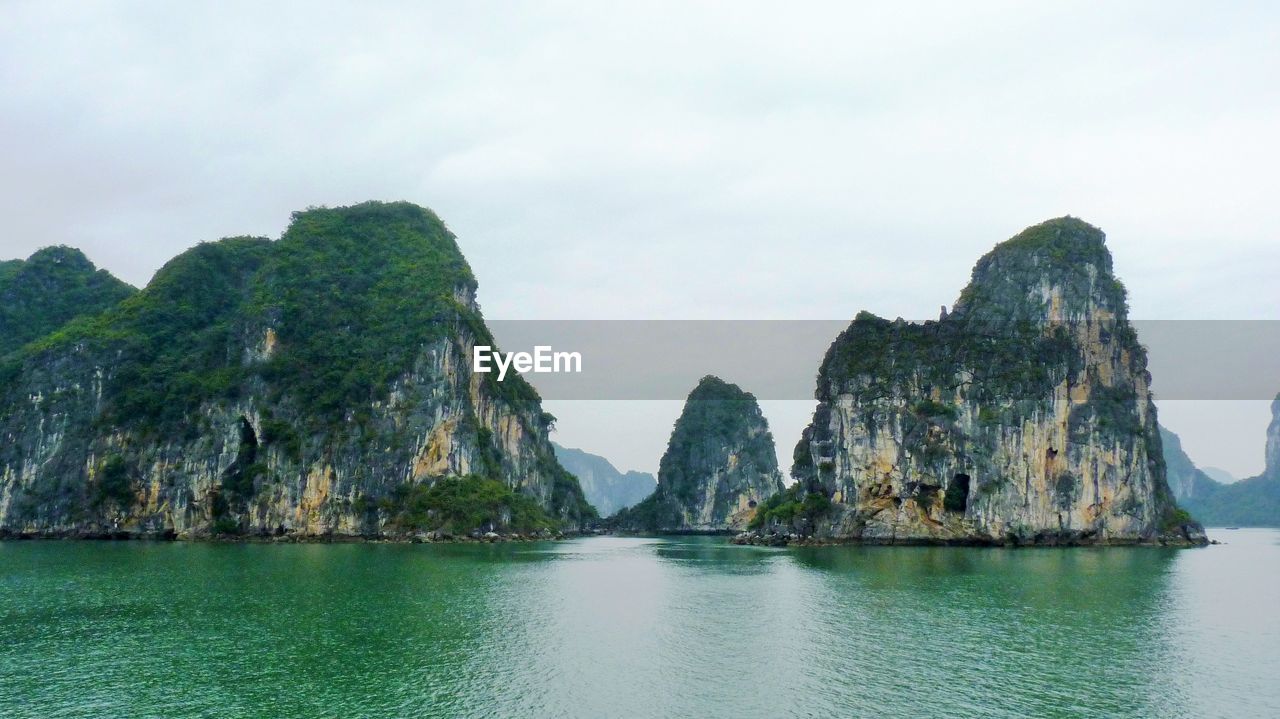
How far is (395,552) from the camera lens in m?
69.7

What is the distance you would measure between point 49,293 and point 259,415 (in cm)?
4600

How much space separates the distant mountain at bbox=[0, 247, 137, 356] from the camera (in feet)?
371

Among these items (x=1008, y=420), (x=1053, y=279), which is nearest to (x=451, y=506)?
(x=1008, y=420)

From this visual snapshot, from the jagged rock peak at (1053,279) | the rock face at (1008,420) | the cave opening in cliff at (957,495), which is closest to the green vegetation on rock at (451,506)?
the rock face at (1008,420)

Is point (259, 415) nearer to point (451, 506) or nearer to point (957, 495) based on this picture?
point (451, 506)

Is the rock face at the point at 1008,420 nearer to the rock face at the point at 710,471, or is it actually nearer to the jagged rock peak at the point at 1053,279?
the jagged rock peak at the point at 1053,279

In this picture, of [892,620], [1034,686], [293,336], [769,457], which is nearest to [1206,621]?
[892,620]

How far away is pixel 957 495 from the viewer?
3270 inches

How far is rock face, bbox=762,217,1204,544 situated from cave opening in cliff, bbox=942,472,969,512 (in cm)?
17

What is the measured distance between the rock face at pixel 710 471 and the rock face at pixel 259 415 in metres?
55.4

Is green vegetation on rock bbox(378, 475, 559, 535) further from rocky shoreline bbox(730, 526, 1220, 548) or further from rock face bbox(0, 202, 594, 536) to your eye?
rocky shoreline bbox(730, 526, 1220, 548)

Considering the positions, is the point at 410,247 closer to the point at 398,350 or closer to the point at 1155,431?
the point at 398,350

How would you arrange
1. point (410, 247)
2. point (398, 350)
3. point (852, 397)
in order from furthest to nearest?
point (410, 247) < point (398, 350) < point (852, 397)

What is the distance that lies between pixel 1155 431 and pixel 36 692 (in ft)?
315
